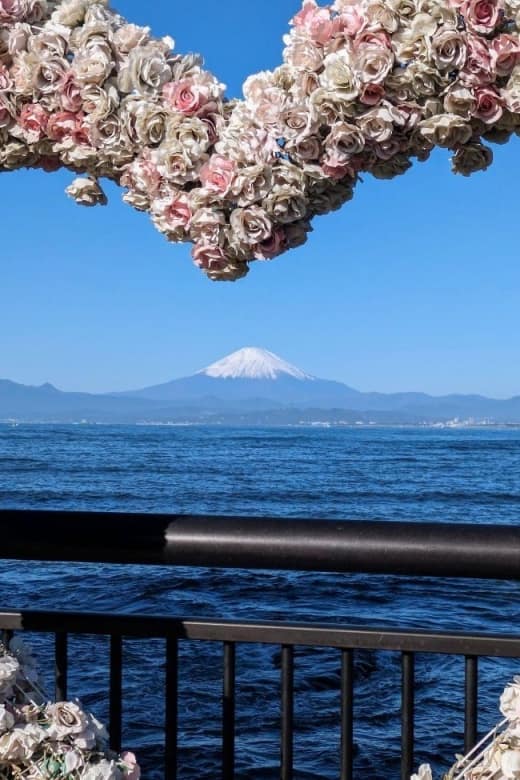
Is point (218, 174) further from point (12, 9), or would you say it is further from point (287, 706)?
point (287, 706)

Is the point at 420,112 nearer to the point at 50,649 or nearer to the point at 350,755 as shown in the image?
the point at 350,755

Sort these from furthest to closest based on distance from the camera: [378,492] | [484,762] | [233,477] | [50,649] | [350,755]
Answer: [233,477]
[378,492]
[50,649]
[350,755]
[484,762]

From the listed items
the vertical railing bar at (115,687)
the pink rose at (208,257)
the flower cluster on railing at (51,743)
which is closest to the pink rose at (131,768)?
the flower cluster on railing at (51,743)

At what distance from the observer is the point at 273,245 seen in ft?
6.23

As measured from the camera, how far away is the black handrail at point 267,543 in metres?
1.99

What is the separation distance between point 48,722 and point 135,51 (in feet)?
4.42

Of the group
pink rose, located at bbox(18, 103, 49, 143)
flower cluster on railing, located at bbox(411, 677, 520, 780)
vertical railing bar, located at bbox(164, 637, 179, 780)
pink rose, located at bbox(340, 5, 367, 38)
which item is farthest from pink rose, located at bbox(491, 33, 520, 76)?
vertical railing bar, located at bbox(164, 637, 179, 780)

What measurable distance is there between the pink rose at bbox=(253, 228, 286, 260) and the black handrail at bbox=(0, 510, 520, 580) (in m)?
0.60

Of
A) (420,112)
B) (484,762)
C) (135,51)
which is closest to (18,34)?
(135,51)

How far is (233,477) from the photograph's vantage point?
44.9 m

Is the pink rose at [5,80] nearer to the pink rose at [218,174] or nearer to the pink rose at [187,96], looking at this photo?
the pink rose at [187,96]

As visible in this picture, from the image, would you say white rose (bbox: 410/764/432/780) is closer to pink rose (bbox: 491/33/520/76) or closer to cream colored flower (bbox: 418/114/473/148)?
cream colored flower (bbox: 418/114/473/148)

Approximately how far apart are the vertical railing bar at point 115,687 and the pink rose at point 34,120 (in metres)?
1.16

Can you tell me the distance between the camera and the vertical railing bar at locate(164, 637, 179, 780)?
227 cm
